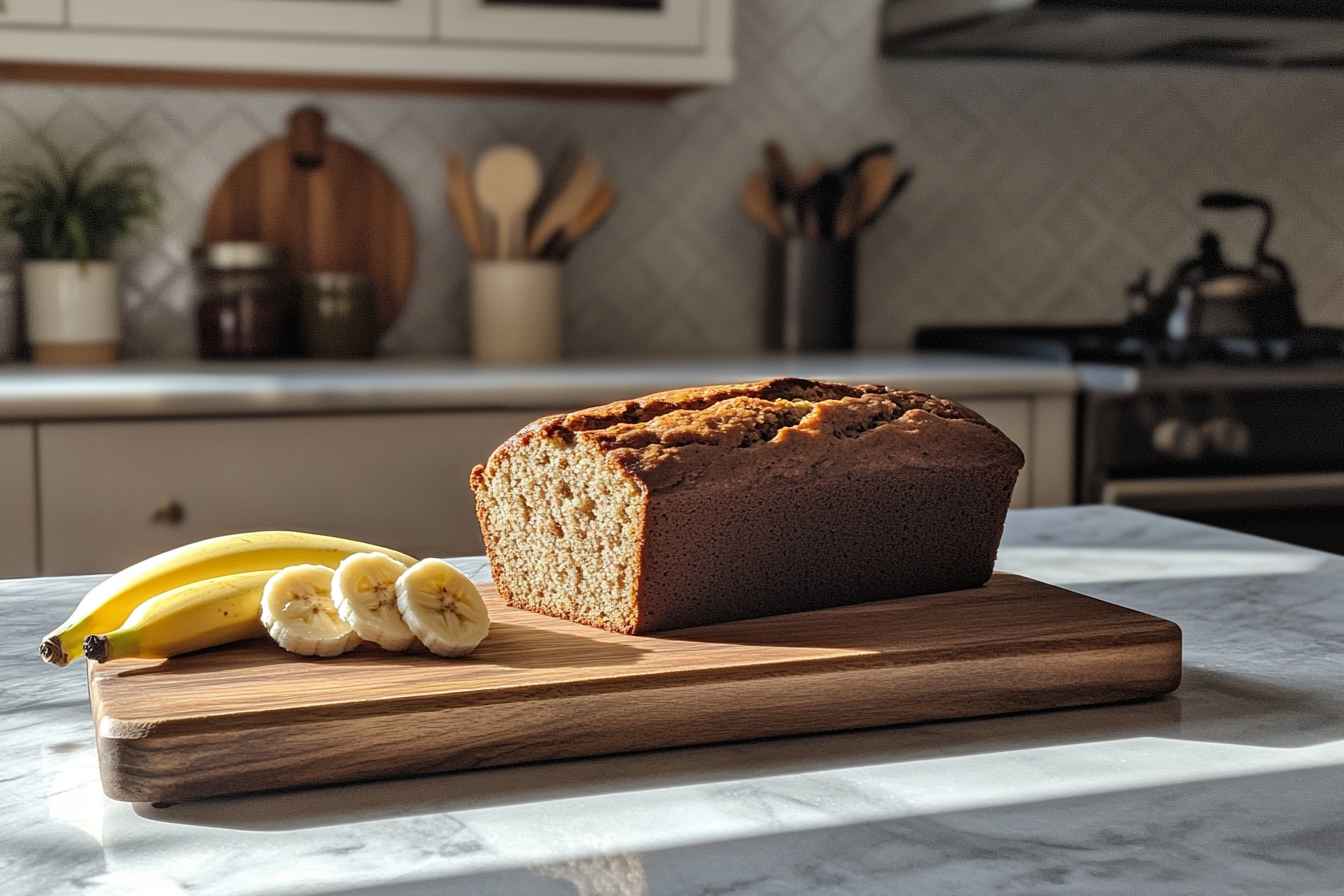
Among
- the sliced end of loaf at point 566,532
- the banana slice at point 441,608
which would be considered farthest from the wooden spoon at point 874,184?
the banana slice at point 441,608

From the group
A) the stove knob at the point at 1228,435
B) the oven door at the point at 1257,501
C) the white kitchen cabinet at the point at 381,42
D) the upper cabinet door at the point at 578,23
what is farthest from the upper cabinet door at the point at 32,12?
the stove knob at the point at 1228,435

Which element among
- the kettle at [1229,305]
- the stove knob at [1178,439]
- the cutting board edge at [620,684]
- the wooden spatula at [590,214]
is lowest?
the stove knob at [1178,439]

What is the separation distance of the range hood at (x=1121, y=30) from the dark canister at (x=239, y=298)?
1.25 meters

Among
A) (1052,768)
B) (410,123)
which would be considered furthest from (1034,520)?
(410,123)

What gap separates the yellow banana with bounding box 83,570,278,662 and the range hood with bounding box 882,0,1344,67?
2.07 meters

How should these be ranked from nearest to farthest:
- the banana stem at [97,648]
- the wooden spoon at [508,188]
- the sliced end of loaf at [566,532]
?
1. the banana stem at [97,648]
2. the sliced end of loaf at [566,532]
3. the wooden spoon at [508,188]

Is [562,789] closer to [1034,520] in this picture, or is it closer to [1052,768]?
[1052,768]

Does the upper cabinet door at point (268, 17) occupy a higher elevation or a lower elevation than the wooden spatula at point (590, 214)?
higher

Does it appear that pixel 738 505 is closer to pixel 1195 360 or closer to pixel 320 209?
pixel 1195 360

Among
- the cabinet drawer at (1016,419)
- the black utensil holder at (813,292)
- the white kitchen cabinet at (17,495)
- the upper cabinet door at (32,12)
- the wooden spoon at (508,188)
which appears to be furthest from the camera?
the black utensil holder at (813,292)

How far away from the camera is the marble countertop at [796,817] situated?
537 millimetres

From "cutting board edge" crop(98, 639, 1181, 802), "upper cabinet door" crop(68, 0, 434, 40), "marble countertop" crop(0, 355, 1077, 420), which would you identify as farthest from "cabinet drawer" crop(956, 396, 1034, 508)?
"cutting board edge" crop(98, 639, 1181, 802)

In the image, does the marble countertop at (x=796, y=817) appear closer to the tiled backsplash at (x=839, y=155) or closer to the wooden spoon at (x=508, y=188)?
the wooden spoon at (x=508, y=188)

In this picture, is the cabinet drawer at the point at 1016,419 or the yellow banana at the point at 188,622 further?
the cabinet drawer at the point at 1016,419
